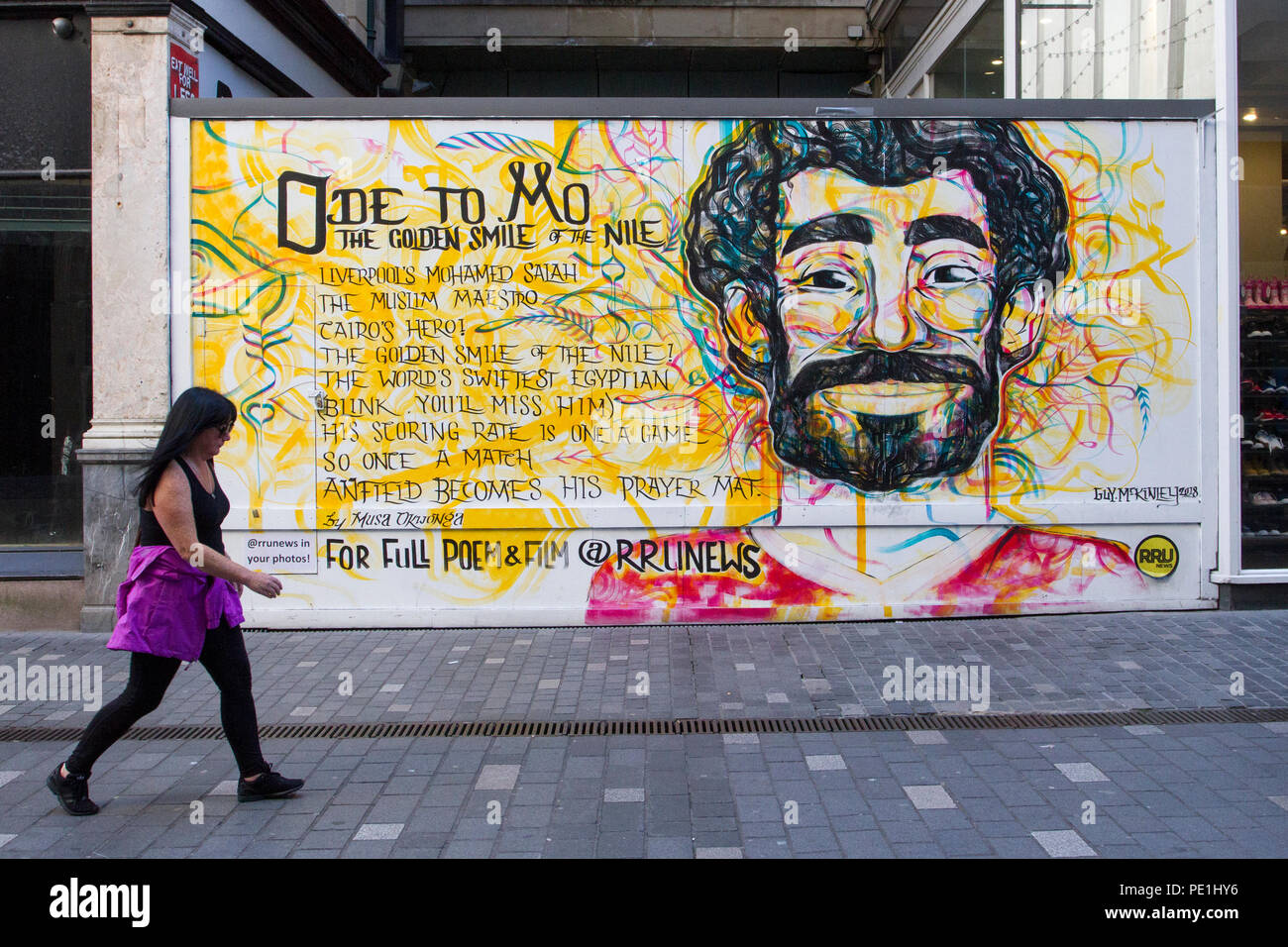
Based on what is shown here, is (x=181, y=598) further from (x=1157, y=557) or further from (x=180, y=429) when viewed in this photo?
(x=1157, y=557)

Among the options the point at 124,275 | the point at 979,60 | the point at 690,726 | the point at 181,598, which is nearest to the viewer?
the point at 181,598

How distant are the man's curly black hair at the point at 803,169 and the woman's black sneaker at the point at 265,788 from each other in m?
4.09

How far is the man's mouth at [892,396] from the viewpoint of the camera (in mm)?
7465

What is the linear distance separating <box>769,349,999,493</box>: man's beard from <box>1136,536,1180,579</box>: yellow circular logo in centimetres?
133

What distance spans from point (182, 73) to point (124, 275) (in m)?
1.50

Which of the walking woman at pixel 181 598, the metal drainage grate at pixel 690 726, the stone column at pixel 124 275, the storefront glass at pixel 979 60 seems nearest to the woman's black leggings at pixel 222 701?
the walking woman at pixel 181 598

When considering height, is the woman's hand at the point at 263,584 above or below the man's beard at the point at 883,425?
below

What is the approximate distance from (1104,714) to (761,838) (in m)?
2.37

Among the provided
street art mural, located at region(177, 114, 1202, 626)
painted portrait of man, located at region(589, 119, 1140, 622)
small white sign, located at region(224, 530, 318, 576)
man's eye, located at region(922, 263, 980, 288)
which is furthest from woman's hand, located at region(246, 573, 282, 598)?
man's eye, located at region(922, 263, 980, 288)

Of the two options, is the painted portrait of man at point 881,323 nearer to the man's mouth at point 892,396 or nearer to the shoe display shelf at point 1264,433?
the man's mouth at point 892,396

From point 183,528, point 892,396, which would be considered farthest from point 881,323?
point 183,528

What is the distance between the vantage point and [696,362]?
741cm

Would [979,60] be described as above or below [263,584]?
above

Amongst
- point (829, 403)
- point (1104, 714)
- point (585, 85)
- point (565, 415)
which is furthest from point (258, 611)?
point (585, 85)
